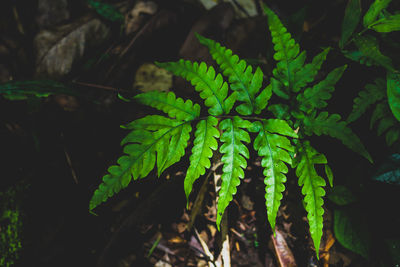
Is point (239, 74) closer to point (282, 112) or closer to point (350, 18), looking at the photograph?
point (282, 112)

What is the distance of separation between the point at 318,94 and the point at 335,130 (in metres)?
0.26

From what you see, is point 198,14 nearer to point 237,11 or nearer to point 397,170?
point 237,11

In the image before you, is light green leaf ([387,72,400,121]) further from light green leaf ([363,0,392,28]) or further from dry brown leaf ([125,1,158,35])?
dry brown leaf ([125,1,158,35])

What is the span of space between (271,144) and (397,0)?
5.62 feet

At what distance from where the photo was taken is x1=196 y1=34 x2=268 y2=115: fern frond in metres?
1.66

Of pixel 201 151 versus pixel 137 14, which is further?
pixel 137 14

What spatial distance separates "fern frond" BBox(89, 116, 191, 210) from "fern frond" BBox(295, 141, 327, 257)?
0.74 metres

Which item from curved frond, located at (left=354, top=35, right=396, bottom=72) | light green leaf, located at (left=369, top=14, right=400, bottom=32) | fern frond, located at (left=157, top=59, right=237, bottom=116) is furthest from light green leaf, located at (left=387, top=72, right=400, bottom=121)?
fern frond, located at (left=157, top=59, right=237, bottom=116)

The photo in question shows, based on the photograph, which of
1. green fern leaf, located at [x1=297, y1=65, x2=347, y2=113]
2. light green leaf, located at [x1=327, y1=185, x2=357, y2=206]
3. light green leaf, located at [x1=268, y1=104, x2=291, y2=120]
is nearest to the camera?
green fern leaf, located at [x1=297, y1=65, x2=347, y2=113]

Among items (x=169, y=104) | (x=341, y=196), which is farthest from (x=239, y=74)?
(x=341, y=196)

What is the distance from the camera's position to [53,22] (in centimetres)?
265

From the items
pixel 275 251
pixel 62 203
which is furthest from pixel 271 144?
pixel 62 203

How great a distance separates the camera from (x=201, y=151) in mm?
1510

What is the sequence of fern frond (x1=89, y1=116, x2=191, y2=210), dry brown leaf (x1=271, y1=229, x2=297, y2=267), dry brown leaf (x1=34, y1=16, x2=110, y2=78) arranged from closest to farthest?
1. fern frond (x1=89, y1=116, x2=191, y2=210)
2. dry brown leaf (x1=271, y1=229, x2=297, y2=267)
3. dry brown leaf (x1=34, y1=16, x2=110, y2=78)
